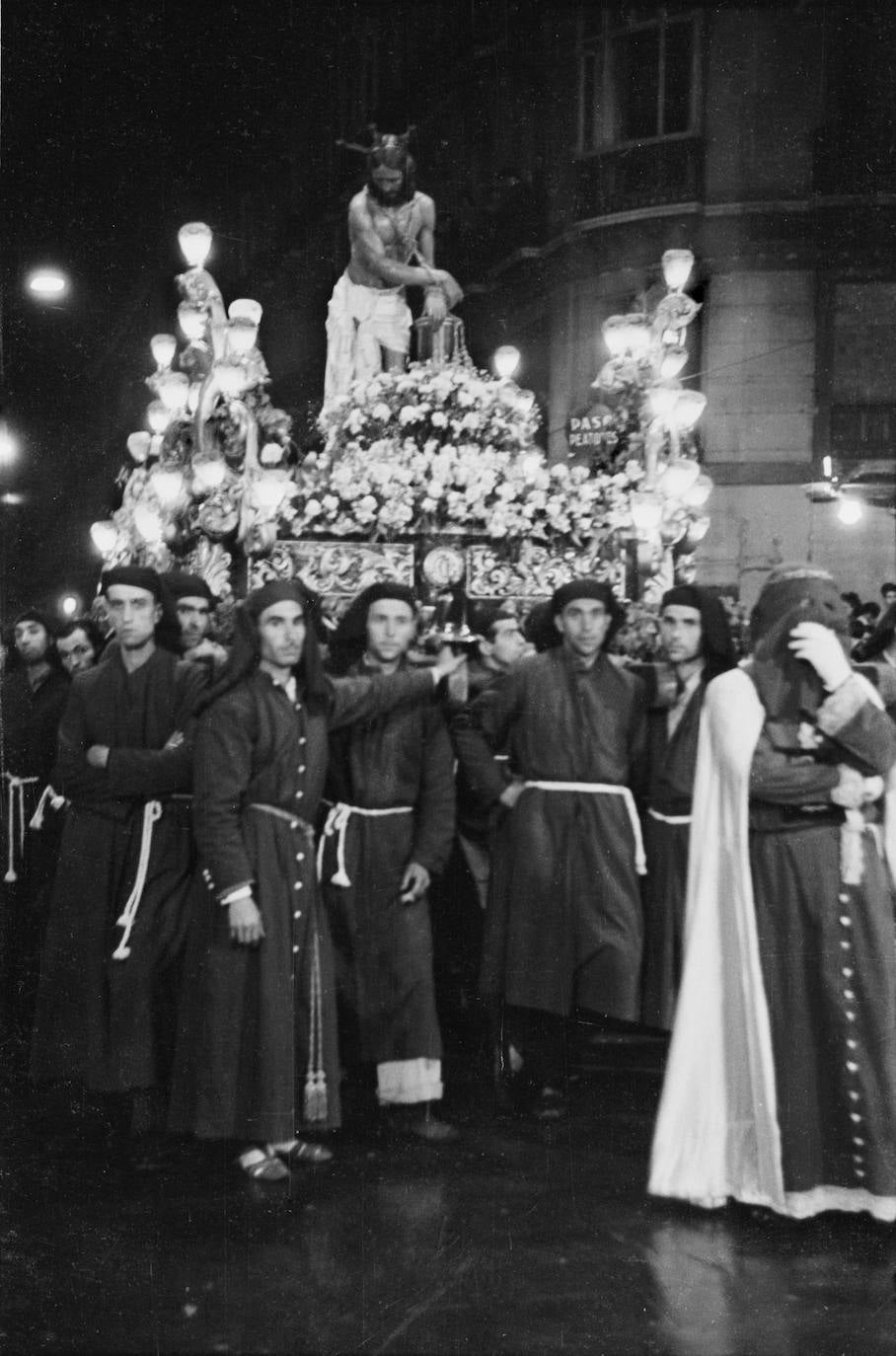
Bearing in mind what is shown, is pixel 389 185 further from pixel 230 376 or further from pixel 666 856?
pixel 666 856

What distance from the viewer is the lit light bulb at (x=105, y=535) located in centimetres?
1118

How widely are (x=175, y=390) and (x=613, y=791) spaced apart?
222 inches

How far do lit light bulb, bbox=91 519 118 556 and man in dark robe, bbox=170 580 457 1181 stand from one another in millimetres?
6974

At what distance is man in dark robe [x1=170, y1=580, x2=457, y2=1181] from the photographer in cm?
425

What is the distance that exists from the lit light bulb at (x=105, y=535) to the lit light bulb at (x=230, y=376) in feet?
11.8

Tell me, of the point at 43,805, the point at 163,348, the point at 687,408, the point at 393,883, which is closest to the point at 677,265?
the point at 687,408

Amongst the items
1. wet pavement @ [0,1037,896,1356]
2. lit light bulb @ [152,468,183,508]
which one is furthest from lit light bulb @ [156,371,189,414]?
wet pavement @ [0,1037,896,1356]

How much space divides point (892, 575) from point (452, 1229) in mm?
4268

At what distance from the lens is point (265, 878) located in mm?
4348

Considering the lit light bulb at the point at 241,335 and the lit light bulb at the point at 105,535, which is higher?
the lit light bulb at the point at 241,335

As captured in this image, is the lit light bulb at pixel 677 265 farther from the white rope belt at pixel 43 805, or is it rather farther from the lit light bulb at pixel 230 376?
the white rope belt at pixel 43 805

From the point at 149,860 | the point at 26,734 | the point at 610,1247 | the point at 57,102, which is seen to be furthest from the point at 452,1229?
the point at 57,102

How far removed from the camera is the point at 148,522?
9.22 m

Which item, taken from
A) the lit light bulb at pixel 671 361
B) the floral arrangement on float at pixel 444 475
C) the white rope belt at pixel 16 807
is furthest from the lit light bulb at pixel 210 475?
the lit light bulb at pixel 671 361
